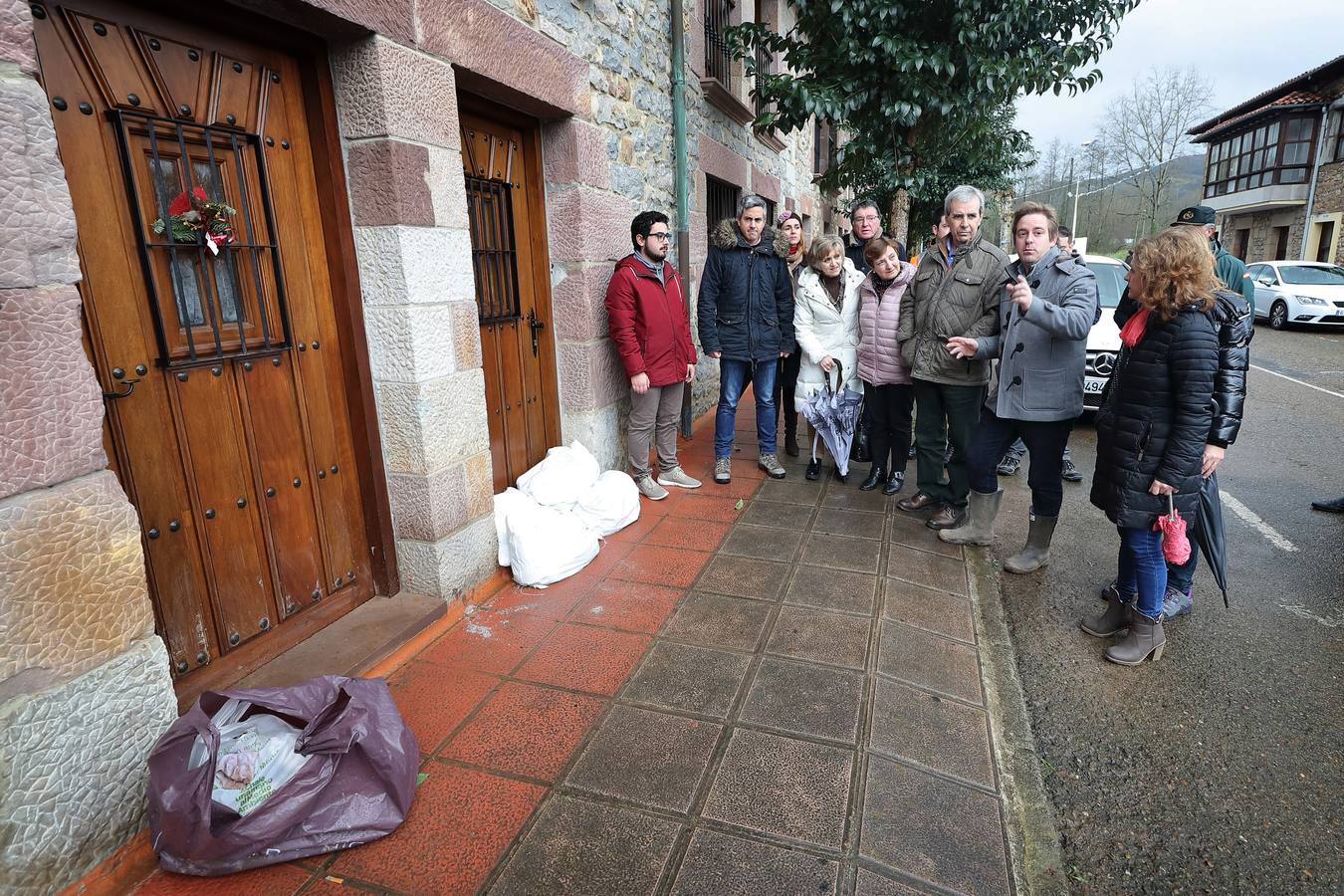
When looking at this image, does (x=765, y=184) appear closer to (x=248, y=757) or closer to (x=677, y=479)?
(x=677, y=479)

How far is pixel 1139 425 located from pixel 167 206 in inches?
132

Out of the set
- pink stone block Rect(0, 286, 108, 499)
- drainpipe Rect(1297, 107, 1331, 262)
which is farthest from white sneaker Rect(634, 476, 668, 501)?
drainpipe Rect(1297, 107, 1331, 262)

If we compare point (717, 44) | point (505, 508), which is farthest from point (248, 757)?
point (717, 44)

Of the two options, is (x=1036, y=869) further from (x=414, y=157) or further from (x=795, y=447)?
(x=795, y=447)

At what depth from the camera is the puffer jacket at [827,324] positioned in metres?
4.70

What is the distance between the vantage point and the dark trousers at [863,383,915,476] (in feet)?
14.8

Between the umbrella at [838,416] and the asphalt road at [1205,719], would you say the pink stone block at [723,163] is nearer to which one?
the umbrella at [838,416]

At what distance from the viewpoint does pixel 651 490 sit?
456cm

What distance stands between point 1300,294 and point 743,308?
49.1 ft

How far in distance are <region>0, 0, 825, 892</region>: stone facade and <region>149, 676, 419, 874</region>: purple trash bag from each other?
0.18m

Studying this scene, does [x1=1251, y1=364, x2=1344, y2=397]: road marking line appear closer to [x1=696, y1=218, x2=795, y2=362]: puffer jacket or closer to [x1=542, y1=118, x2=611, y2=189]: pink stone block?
[x1=696, y1=218, x2=795, y2=362]: puffer jacket

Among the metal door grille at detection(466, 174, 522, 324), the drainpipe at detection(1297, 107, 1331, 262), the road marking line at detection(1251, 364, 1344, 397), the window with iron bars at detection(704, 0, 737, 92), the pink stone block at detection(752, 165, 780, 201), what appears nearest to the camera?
the metal door grille at detection(466, 174, 522, 324)

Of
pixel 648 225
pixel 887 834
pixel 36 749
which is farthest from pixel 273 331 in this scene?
pixel 887 834

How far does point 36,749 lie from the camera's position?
1.59 metres
